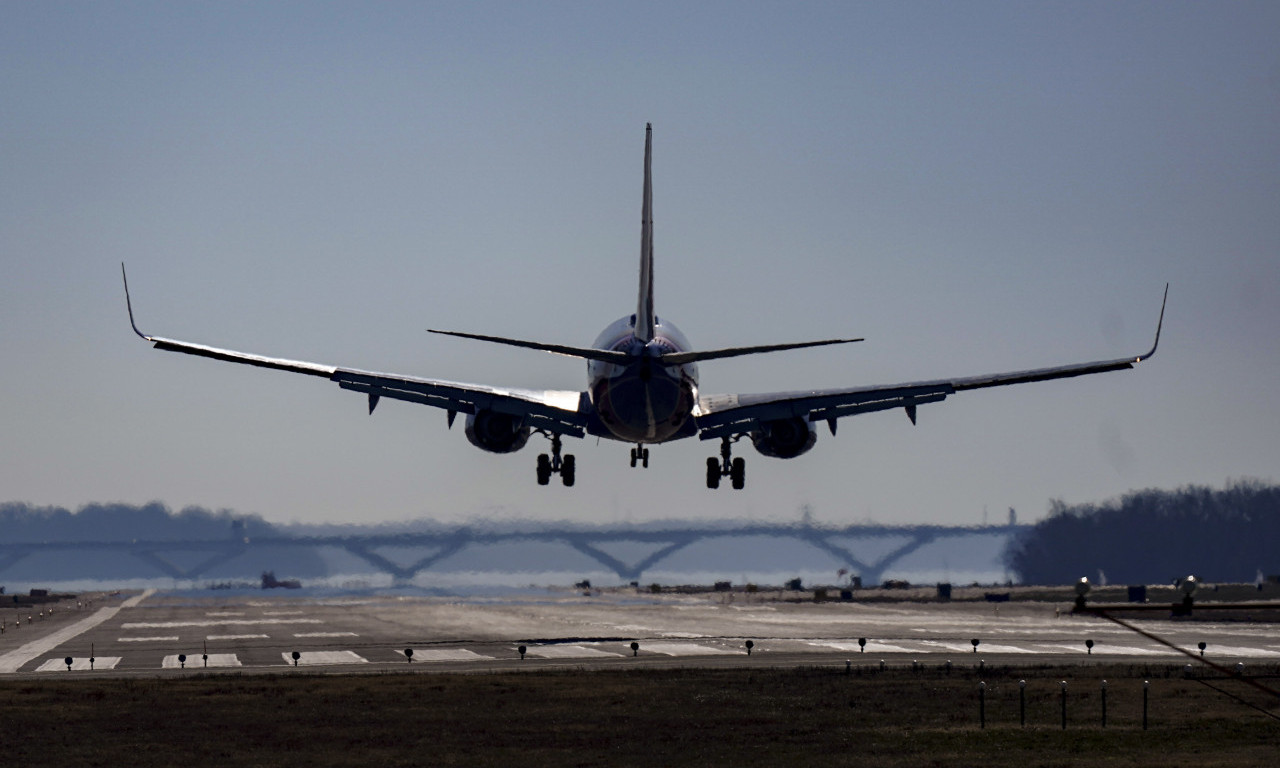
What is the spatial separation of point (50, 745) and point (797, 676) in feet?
113

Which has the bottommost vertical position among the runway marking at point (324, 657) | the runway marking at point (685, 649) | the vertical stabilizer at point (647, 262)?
the runway marking at point (324, 657)

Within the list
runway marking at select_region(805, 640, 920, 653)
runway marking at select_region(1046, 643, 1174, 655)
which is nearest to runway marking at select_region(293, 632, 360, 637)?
runway marking at select_region(805, 640, 920, 653)

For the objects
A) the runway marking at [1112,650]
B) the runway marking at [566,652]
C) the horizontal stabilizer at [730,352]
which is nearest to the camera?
the horizontal stabilizer at [730,352]

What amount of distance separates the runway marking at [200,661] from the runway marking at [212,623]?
3027cm

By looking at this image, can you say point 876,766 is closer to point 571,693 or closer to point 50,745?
point 571,693

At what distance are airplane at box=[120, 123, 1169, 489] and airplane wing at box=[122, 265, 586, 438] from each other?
0.05m

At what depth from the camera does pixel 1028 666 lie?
76.4 meters

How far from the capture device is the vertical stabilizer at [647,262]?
218ft

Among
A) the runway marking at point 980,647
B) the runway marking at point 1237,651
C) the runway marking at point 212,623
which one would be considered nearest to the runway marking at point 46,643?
the runway marking at point 212,623

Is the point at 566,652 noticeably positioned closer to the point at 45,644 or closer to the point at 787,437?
the point at 787,437

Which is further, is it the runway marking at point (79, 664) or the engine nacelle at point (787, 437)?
the runway marking at point (79, 664)

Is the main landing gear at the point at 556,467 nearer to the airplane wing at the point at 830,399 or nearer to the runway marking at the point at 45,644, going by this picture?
the airplane wing at the point at 830,399

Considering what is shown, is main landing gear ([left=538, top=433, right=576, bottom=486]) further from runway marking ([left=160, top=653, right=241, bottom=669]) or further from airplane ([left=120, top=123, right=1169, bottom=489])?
runway marking ([left=160, top=653, right=241, bottom=669])

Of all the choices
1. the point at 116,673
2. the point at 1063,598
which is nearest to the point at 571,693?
the point at 116,673
